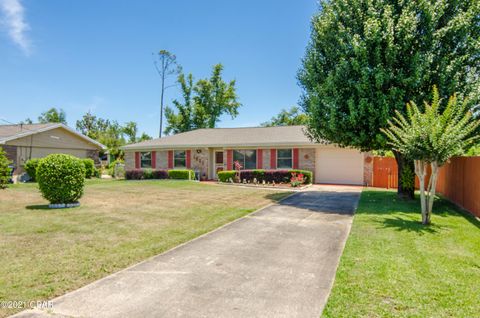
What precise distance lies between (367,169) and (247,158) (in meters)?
7.78

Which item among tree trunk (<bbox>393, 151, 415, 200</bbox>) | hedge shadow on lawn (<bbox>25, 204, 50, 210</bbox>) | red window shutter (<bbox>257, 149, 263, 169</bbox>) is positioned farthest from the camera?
red window shutter (<bbox>257, 149, 263, 169</bbox>)

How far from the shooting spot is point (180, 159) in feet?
74.0

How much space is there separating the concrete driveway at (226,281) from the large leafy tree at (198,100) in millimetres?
33422

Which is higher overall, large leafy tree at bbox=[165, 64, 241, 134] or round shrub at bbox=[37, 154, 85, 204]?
large leafy tree at bbox=[165, 64, 241, 134]

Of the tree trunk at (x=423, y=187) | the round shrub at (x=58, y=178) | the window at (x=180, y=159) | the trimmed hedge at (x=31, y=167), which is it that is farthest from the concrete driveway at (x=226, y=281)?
the trimmed hedge at (x=31, y=167)

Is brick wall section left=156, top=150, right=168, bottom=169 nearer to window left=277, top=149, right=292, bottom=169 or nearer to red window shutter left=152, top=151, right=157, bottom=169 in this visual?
red window shutter left=152, top=151, right=157, bottom=169

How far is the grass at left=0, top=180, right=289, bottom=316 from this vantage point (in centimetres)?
394

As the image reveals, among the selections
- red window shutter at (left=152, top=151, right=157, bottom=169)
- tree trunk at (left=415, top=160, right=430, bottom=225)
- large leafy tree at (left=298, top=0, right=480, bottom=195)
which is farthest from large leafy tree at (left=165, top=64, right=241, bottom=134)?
tree trunk at (left=415, top=160, right=430, bottom=225)

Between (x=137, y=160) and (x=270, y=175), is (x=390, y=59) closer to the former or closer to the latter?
(x=270, y=175)

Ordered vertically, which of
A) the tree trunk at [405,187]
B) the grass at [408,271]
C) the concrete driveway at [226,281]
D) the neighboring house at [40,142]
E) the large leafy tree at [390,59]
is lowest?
the concrete driveway at [226,281]

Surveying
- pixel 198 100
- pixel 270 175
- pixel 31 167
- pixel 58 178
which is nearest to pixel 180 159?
pixel 270 175

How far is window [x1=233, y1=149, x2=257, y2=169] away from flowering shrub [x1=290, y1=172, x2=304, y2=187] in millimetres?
3692

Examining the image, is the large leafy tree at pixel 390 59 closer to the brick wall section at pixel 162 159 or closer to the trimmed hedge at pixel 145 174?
the trimmed hedge at pixel 145 174

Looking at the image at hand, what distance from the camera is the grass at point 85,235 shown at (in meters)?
3.94
